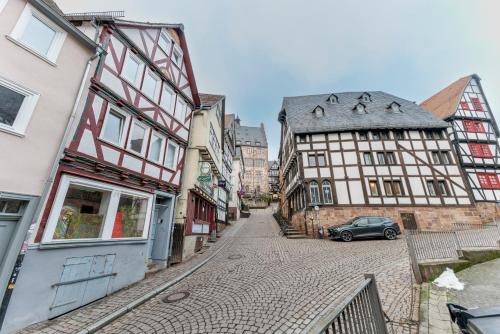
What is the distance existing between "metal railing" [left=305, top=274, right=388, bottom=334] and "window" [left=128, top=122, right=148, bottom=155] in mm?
7972

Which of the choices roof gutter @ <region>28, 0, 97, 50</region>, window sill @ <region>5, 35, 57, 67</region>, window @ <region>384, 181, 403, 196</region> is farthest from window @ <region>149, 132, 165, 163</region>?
window @ <region>384, 181, 403, 196</region>

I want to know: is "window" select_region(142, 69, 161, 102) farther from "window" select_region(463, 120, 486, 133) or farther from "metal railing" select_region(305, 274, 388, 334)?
"window" select_region(463, 120, 486, 133)

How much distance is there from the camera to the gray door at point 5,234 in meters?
4.37

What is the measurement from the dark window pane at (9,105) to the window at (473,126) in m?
32.7

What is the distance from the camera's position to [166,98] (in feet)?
32.1

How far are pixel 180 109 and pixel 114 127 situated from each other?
4.15 m

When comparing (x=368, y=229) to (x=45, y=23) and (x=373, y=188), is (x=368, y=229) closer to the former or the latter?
(x=373, y=188)

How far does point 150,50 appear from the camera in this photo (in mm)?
9188

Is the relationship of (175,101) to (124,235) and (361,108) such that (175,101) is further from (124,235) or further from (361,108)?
(361,108)

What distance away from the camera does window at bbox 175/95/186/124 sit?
10.4 metres

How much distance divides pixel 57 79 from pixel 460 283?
41.6 feet

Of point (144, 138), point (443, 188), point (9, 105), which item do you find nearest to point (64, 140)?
point (9, 105)

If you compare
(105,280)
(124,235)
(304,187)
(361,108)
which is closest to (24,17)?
(124,235)

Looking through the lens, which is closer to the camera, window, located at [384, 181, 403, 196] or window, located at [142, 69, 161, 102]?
window, located at [142, 69, 161, 102]
